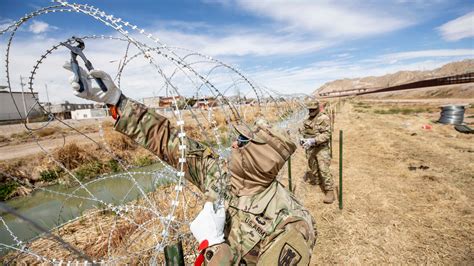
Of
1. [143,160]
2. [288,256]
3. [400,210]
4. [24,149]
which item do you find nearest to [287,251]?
[288,256]

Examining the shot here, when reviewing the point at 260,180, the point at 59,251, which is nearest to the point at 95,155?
the point at 59,251

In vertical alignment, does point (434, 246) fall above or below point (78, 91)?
below

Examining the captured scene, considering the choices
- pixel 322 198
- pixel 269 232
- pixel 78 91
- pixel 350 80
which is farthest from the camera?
pixel 350 80

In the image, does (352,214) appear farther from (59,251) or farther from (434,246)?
(59,251)

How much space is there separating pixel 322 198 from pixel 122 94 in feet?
16.1

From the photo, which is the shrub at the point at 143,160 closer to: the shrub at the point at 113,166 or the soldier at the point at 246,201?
the shrub at the point at 113,166

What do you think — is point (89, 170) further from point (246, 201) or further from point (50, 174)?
point (246, 201)

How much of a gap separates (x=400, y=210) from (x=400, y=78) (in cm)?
15254

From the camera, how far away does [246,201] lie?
1954 millimetres

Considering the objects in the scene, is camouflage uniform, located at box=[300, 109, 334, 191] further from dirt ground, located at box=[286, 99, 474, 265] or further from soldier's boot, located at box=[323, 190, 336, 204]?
dirt ground, located at box=[286, 99, 474, 265]

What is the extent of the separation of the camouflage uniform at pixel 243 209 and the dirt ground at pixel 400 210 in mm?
2433

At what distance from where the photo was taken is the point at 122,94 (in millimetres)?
2156

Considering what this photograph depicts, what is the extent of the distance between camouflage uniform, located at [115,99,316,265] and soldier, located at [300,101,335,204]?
3723 mm

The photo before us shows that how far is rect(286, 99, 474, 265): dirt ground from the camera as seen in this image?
13.2ft
